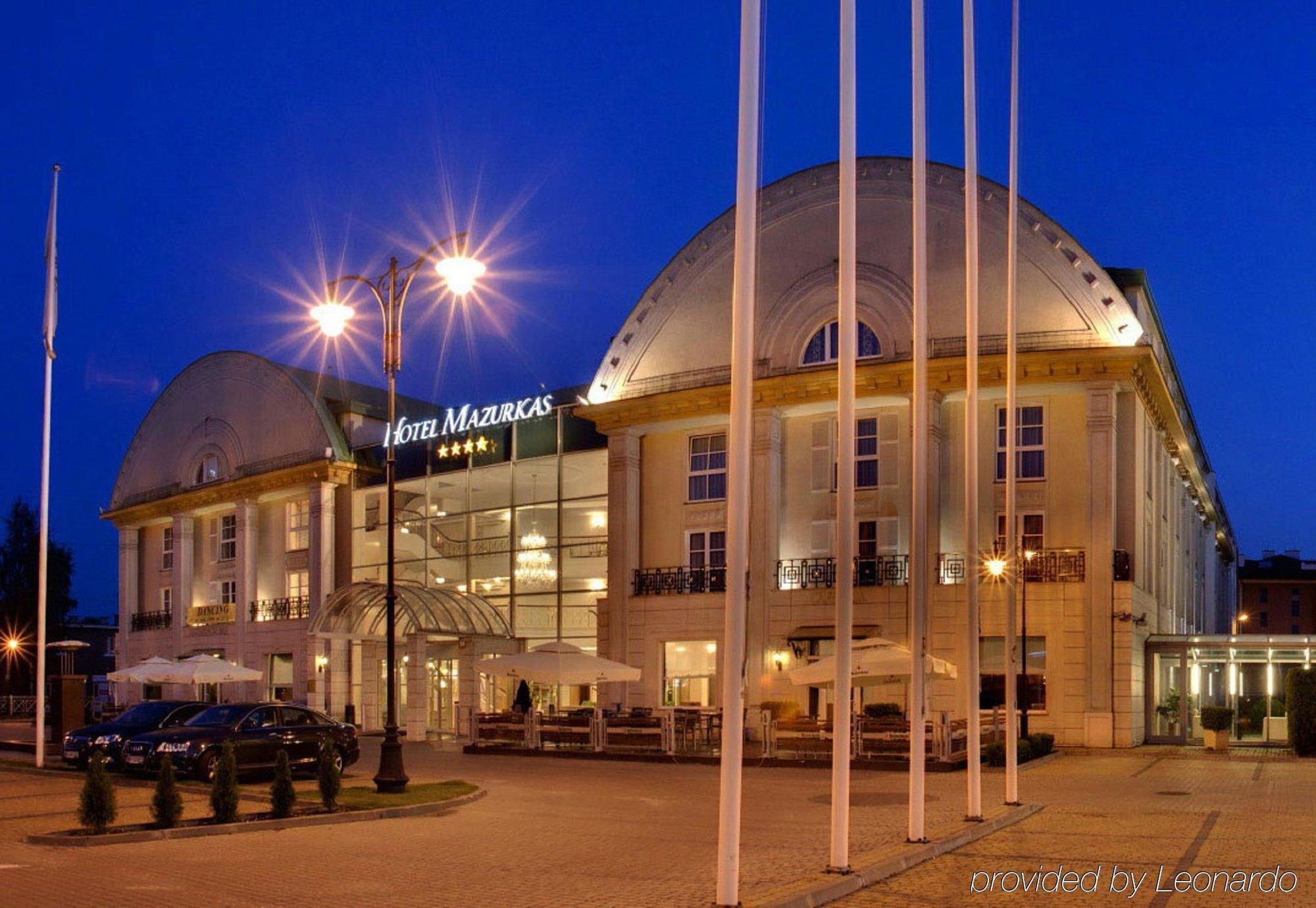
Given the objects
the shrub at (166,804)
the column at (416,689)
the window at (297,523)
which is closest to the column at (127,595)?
the window at (297,523)

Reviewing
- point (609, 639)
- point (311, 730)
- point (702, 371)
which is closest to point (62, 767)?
point (311, 730)

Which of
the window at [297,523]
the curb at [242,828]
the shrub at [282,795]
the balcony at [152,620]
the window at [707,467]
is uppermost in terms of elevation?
the window at [707,467]

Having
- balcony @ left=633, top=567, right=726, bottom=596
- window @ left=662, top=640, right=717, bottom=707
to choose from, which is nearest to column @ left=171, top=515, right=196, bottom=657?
balcony @ left=633, top=567, right=726, bottom=596

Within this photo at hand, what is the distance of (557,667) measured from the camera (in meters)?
35.2

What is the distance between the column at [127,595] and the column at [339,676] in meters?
17.5

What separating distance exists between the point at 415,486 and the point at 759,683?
17.3m

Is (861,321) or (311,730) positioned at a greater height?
(861,321)

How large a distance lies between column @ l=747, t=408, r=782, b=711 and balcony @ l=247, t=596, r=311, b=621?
20556mm

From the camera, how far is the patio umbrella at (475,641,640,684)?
3519cm

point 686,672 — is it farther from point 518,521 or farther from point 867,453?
point 518,521

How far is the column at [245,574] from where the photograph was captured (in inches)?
2283

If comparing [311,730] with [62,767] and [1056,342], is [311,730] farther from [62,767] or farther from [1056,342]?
[1056,342]

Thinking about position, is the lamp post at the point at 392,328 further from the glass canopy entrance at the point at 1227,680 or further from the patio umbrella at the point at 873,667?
the glass canopy entrance at the point at 1227,680

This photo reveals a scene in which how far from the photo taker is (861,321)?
4241cm
